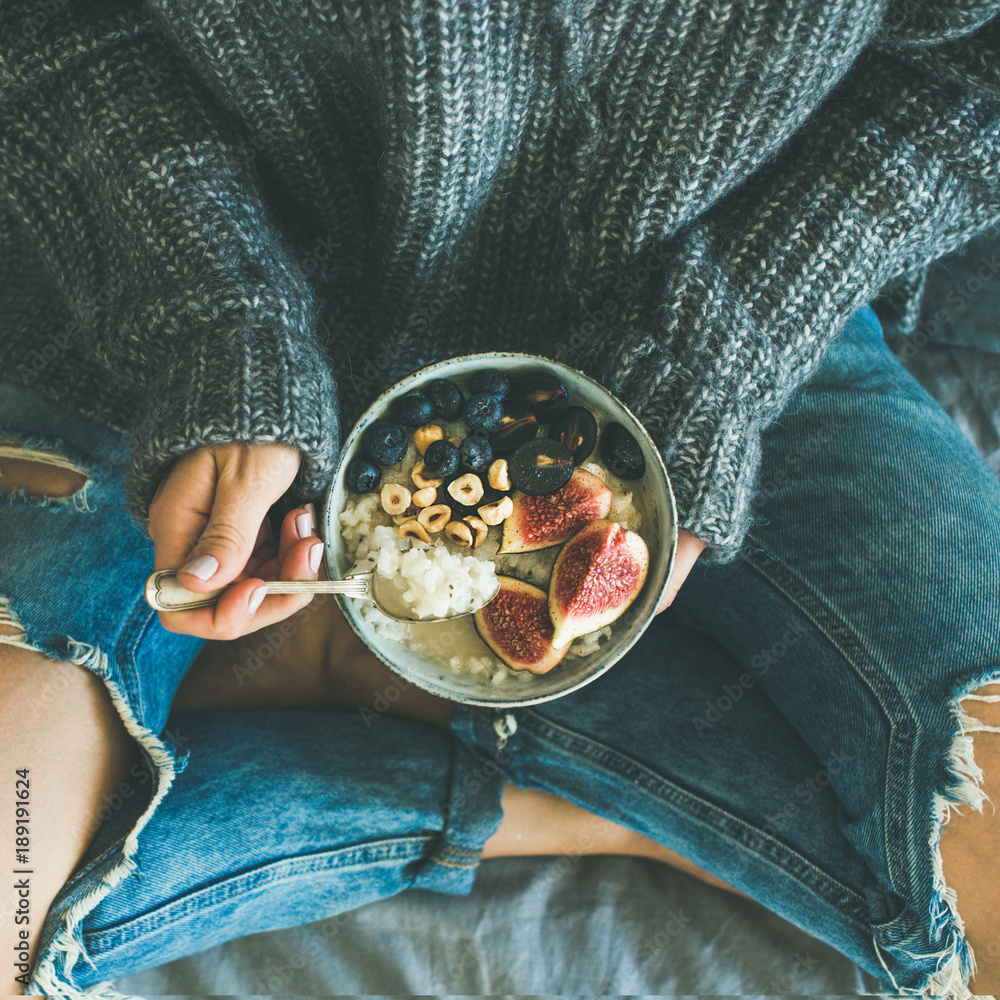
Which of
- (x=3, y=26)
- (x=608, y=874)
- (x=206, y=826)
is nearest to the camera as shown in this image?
(x=3, y=26)

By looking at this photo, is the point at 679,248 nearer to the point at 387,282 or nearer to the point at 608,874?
the point at 387,282

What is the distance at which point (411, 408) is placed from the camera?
0.80 metres

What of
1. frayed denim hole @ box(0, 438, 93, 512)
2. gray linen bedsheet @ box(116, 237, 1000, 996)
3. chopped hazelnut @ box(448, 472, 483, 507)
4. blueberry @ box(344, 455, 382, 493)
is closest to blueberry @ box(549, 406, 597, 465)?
chopped hazelnut @ box(448, 472, 483, 507)

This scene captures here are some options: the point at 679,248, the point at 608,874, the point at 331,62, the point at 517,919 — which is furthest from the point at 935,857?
the point at 331,62

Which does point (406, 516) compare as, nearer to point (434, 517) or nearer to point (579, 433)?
point (434, 517)

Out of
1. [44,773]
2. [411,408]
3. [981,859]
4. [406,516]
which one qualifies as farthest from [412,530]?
[981,859]

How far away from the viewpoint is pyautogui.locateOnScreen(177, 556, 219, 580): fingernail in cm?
70

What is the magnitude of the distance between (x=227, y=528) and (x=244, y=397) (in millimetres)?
134

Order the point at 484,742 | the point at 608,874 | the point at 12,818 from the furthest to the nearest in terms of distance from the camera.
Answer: the point at 608,874, the point at 484,742, the point at 12,818

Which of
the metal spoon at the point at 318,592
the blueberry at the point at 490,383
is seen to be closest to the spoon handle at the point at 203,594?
the metal spoon at the point at 318,592

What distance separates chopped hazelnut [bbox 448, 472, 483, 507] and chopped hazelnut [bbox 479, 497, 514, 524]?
0.01 metres

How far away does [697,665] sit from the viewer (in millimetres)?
1166

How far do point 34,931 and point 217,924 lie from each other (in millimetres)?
218

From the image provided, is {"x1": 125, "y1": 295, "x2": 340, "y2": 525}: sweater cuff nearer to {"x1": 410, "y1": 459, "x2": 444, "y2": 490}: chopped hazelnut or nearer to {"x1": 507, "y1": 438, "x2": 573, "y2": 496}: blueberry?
{"x1": 410, "y1": 459, "x2": 444, "y2": 490}: chopped hazelnut
